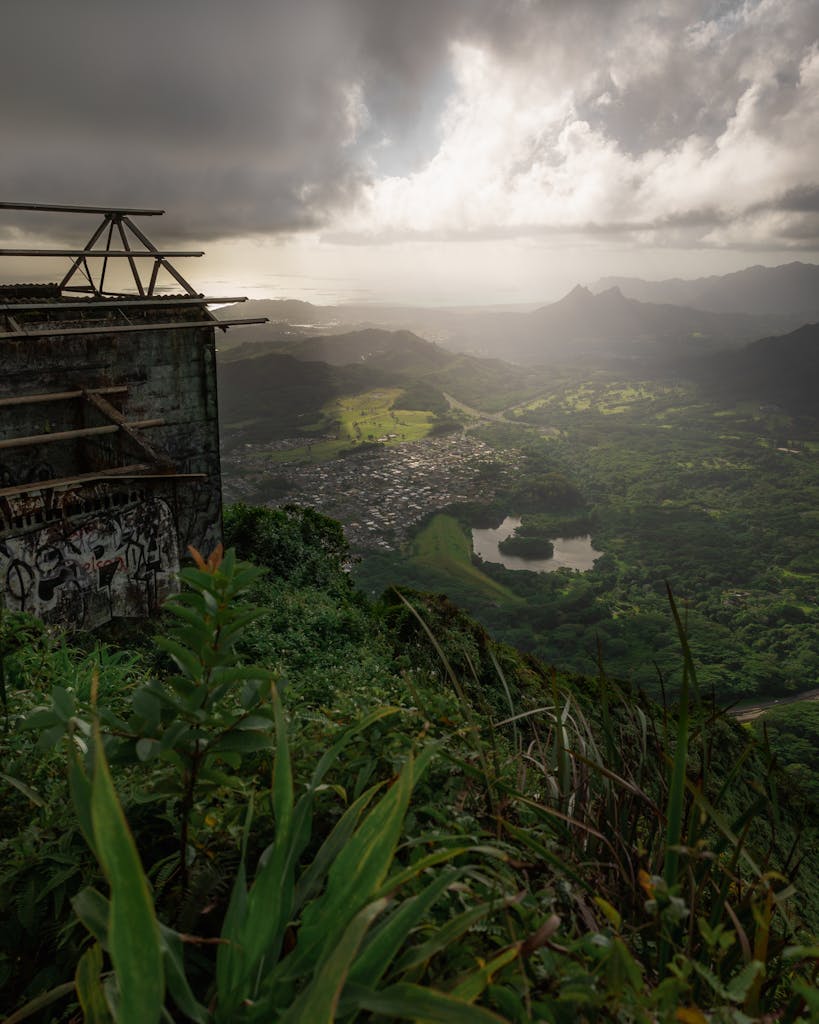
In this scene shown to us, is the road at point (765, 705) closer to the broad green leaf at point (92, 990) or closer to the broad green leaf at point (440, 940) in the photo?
the broad green leaf at point (440, 940)

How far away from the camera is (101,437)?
7.22 m

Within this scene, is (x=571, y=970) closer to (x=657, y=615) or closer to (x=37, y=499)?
(x=37, y=499)

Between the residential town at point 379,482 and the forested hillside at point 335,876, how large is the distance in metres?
45.3

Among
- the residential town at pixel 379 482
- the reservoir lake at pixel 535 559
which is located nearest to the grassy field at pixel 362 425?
the residential town at pixel 379 482

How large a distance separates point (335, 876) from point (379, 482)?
207 ft

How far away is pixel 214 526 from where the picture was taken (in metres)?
9.00

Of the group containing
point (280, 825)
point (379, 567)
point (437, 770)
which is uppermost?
point (280, 825)

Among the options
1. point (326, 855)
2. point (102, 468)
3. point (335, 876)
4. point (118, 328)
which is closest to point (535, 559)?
A: point (102, 468)

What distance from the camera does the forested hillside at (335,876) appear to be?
0.78m

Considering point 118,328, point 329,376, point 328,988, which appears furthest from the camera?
point 329,376

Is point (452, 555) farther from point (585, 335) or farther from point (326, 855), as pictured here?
point (585, 335)

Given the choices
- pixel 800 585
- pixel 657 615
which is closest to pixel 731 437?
pixel 800 585

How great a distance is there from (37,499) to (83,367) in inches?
72.6

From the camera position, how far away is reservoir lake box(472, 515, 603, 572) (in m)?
55.2
